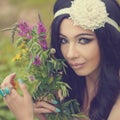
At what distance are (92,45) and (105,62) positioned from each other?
0.61 feet

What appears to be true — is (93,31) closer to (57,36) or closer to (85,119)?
(57,36)

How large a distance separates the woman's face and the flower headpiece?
5 centimetres

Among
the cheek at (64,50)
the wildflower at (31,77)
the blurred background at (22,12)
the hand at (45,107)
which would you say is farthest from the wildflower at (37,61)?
the blurred background at (22,12)

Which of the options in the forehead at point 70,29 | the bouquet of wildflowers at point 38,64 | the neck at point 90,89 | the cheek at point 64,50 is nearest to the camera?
the bouquet of wildflowers at point 38,64

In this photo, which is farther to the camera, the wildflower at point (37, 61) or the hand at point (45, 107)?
the hand at point (45, 107)

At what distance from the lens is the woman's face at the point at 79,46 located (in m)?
3.98

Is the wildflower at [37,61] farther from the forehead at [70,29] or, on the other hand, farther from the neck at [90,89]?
the neck at [90,89]

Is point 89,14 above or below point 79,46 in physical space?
above

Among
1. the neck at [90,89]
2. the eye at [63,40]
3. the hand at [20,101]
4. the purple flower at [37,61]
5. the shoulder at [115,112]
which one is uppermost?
the eye at [63,40]

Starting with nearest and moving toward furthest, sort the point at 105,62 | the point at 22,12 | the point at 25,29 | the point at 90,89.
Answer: the point at 25,29 → the point at 105,62 → the point at 90,89 → the point at 22,12

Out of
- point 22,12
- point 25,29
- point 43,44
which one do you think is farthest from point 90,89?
point 22,12

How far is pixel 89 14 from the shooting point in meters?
3.99

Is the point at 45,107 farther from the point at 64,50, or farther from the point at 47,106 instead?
the point at 64,50

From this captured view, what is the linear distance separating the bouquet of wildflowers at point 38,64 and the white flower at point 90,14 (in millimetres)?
259
